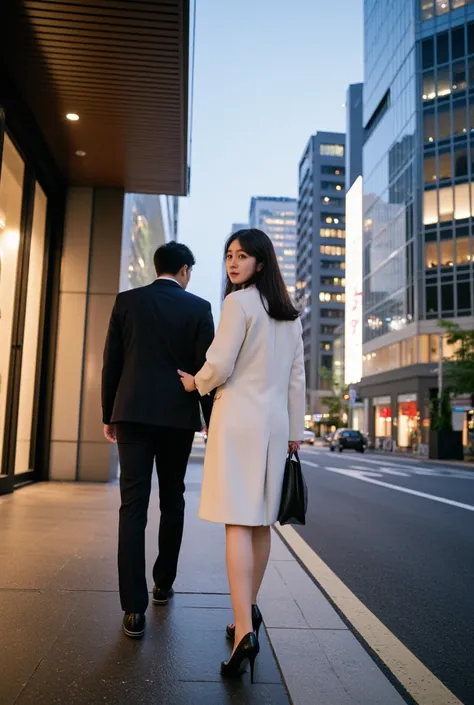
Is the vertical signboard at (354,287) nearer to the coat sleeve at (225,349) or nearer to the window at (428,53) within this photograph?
the window at (428,53)

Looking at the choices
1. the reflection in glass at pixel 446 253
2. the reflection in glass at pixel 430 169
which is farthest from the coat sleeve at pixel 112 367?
the reflection in glass at pixel 430 169

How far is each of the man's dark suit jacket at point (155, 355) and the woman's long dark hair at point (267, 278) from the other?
401 mm

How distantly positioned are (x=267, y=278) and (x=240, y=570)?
1359 millimetres

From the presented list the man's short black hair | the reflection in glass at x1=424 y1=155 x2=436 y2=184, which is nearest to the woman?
the man's short black hair

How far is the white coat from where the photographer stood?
9.05ft

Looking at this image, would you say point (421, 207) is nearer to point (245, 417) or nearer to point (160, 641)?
point (245, 417)

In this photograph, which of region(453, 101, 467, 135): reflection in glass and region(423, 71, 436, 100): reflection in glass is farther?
region(423, 71, 436, 100): reflection in glass

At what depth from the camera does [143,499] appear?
3.20 m

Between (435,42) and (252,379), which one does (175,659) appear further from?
(435,42)

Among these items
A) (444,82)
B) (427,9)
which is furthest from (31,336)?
(427,9)

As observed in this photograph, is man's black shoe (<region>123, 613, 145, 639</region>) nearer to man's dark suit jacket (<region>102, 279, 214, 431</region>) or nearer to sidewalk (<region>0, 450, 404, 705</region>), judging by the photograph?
sidewalk (<region>0, 450, 404, 705</region>)

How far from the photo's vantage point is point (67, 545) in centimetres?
513

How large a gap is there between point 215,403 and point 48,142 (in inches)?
299

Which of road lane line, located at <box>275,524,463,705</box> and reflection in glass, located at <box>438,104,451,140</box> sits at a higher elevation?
reflection in glass, located at <box>438,104,451,140</box>
